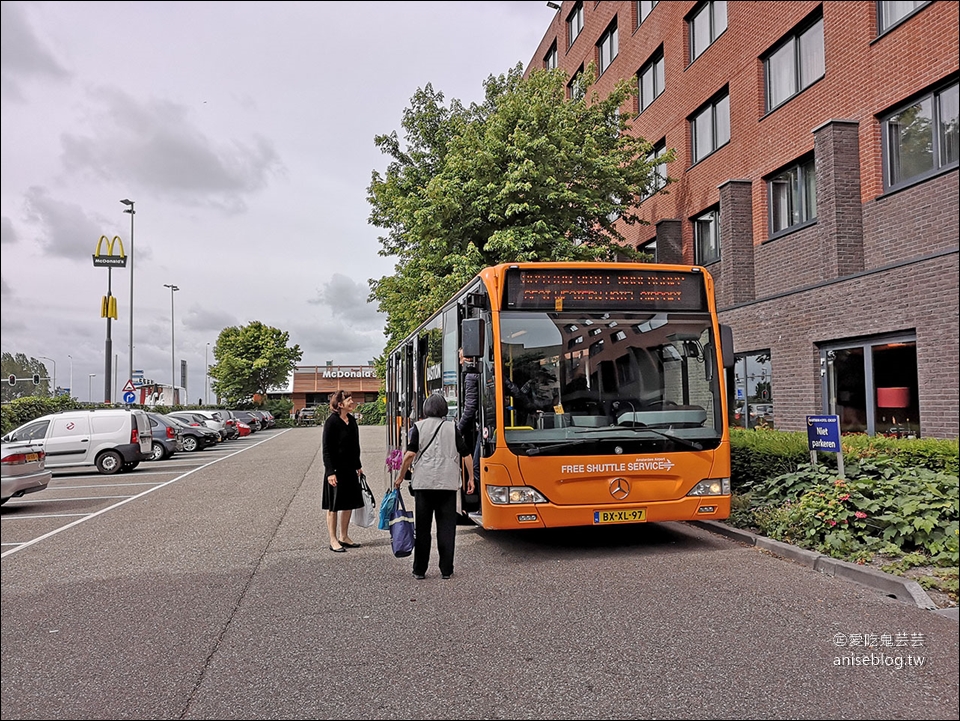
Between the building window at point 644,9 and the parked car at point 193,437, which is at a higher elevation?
the building window at point 644,9

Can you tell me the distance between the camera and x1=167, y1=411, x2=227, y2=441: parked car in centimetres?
3147

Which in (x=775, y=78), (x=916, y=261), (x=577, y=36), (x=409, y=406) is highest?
(x=577, y=36)

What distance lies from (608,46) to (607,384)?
21.9m

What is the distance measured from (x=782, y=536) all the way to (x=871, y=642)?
3127 millimetres

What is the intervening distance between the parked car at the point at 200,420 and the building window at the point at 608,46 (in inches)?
836

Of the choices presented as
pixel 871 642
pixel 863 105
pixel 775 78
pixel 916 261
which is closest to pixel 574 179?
pixel 775 78

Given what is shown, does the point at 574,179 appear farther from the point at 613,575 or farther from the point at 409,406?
the point at 613,575

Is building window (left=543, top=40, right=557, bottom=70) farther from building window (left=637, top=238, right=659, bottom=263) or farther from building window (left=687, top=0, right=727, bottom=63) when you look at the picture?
building window (left=687, top=0, right=727, bottom=63)

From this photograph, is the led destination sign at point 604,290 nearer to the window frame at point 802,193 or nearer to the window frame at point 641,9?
the window frame at point 802,193

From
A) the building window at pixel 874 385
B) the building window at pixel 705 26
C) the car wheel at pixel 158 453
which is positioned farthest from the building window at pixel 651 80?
the car wheel at pixel 158 453

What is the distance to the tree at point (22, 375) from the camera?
2.21 meters

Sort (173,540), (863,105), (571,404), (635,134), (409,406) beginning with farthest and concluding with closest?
1. (635,134)
2. (409,406)
3. (863,105)
4. (173,540)
5. (571,404)

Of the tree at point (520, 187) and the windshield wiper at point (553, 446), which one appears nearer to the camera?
the windshield wiper at point (553, 446)

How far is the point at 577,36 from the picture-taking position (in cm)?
2958
